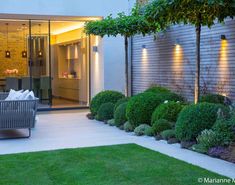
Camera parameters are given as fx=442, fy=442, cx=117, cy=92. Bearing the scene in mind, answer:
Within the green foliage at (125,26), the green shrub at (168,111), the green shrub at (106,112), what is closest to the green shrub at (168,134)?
the green shrub at (168,111)

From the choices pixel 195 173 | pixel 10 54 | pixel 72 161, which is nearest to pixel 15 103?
pixel 72 161

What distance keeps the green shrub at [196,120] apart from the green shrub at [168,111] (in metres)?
1.34

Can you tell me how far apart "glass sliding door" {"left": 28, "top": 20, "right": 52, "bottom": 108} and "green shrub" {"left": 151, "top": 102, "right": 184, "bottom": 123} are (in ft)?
26.5

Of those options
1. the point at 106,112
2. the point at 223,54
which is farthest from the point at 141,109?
the point at 223,54

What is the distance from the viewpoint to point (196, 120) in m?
8.84

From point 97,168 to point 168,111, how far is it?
3.76 metres

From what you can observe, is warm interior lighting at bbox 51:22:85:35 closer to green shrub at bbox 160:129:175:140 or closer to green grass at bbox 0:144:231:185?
green shrub at bbox 160:129:175:140

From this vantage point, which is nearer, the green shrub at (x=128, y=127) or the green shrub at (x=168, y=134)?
the green shrub at (x=168, y=134)

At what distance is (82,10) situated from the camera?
16.7 meters

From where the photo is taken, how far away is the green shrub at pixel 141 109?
11.1m

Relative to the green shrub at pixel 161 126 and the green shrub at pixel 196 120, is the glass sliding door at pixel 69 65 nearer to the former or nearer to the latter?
the green shrub at pixel 161 126

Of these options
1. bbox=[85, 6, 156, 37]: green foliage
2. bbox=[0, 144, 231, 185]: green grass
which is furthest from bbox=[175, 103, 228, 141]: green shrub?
bbox=[85, 6, 156, 37]: green foliage

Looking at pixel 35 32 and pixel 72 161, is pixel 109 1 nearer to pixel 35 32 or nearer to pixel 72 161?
pixel 35 32

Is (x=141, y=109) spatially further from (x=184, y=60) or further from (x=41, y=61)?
(x=41, y=61)
